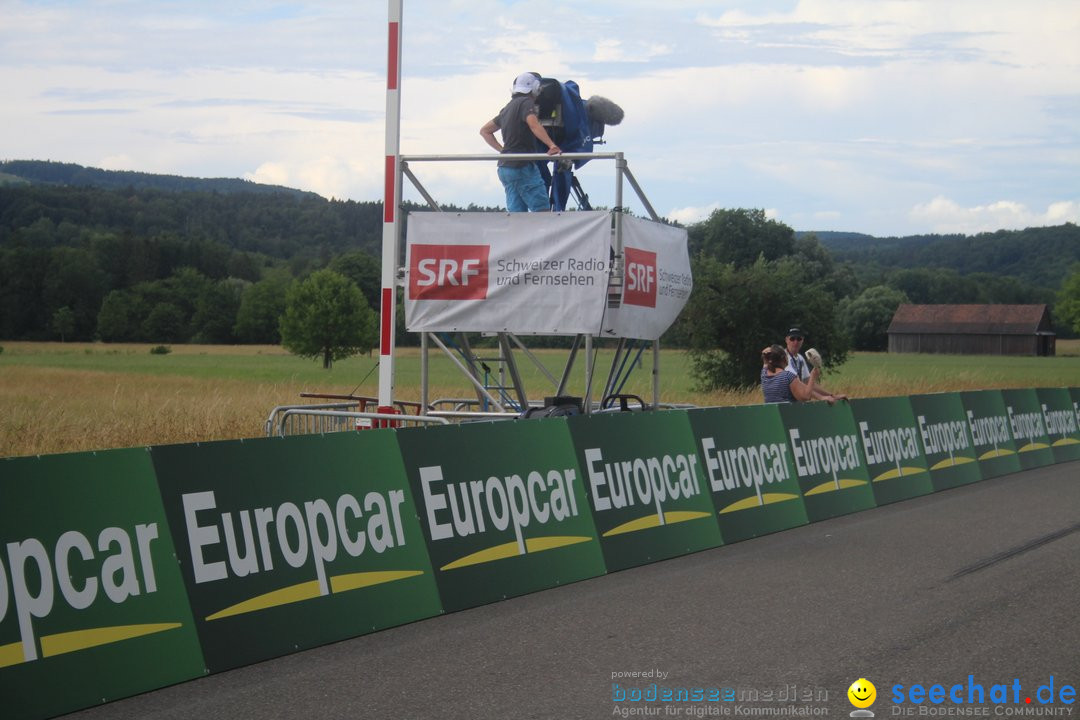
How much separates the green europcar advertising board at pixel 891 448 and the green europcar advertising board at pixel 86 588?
9799 mm

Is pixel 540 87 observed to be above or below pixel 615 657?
above

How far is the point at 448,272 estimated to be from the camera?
40.3 feet

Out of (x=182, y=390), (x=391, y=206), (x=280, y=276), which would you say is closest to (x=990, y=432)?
(x=391, y=206)

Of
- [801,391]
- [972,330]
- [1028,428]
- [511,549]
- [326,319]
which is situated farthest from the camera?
[972,330]

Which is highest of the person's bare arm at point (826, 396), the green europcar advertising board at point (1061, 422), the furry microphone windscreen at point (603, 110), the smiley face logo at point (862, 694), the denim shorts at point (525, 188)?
the furry microphone windscreen at point (603, 110)

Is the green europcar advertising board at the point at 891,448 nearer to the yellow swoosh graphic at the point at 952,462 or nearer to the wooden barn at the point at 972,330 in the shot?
the yellow swoosh graphic at the point at 952,462

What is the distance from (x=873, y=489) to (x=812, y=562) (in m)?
→ 4.56

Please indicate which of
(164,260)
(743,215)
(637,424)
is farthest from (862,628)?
(164,260)

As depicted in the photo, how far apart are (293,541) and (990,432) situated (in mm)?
13725

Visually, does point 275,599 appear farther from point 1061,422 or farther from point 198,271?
point 198,271

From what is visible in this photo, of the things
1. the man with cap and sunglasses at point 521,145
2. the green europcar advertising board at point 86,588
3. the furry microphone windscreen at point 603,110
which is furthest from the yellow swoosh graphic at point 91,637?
the furry microphone windscreen at point 603,110

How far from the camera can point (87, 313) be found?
380ft

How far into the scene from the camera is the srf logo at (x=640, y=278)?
11977 millimetres

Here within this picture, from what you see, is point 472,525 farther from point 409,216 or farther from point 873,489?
point 873,489
